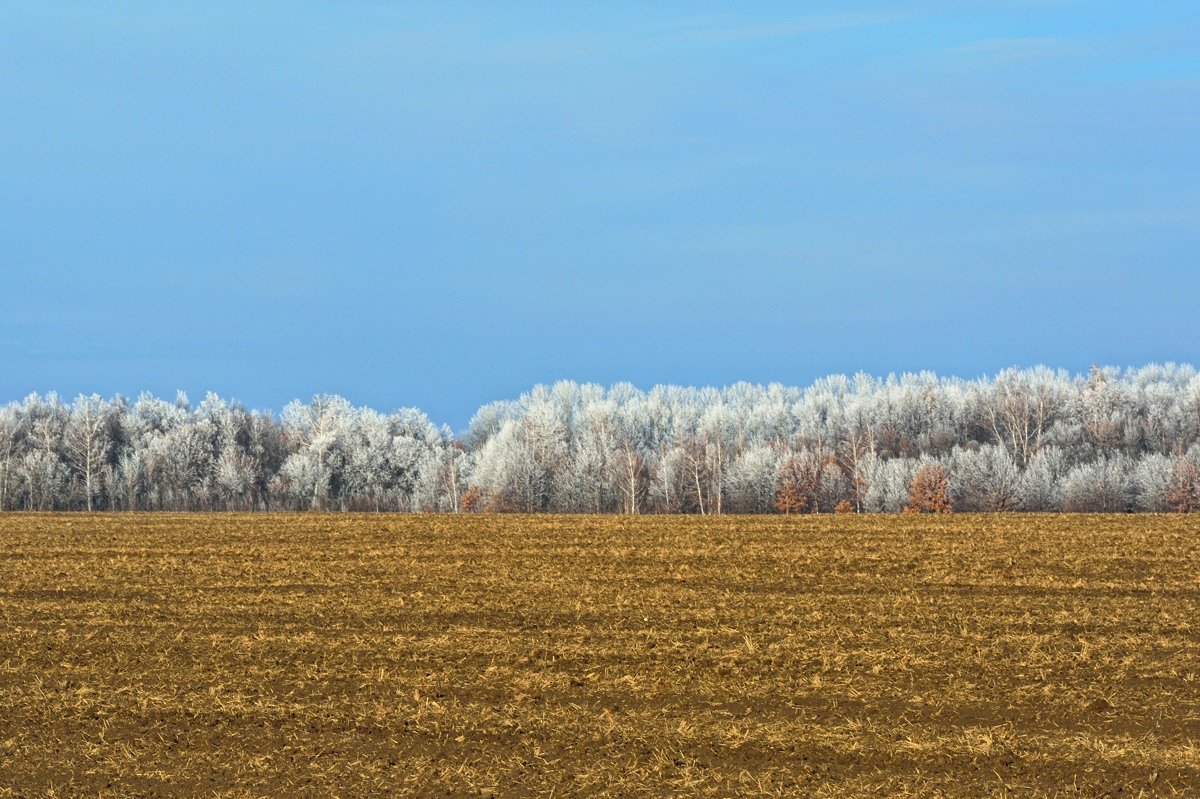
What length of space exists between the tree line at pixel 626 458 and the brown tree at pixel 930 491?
22 cm

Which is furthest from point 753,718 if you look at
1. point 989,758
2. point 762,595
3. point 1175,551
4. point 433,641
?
point 1175,551

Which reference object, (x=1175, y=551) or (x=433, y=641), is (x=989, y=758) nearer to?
(x=433, y=641)

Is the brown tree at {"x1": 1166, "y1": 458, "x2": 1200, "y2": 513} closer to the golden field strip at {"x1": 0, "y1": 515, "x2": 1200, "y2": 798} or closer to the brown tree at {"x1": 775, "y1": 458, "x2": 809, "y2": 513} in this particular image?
the brown tree at {"x1": 775, "y1": 458, "x2": 809, "y2": 513}

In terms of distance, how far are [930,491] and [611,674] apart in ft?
252

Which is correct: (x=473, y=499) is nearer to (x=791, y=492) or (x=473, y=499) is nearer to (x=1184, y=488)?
(x=791, y=492)

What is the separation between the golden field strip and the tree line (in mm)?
66231

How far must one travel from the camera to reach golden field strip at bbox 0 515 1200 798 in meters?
10.4

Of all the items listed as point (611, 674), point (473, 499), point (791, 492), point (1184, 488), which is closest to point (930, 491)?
point (791, 492)

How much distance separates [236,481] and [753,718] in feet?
299

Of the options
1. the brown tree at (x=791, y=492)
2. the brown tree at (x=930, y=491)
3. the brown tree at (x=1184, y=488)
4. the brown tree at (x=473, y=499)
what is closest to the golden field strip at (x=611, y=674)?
the brown tree at (x=930, y=491)

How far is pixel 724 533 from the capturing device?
30719mm

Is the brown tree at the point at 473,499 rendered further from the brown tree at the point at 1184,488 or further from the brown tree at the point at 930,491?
the brown tree at the point at 1184,488

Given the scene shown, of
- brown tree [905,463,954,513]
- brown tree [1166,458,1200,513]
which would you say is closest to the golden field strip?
brown tree [905,463,954,513]

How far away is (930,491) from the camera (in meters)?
87.1
